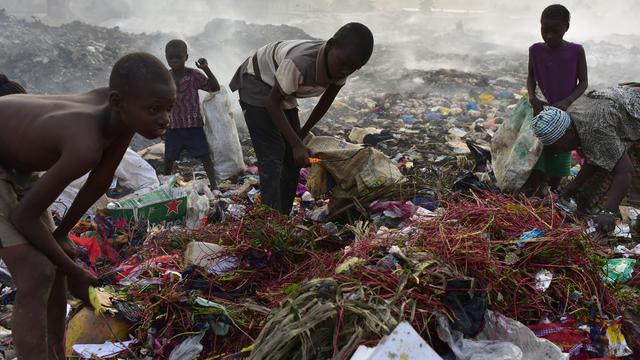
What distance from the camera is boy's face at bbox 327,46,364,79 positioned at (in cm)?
325

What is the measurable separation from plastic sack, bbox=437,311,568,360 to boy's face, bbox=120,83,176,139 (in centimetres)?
134

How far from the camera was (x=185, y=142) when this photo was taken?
18.7 feet

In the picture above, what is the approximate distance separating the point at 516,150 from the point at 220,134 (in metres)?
2.80

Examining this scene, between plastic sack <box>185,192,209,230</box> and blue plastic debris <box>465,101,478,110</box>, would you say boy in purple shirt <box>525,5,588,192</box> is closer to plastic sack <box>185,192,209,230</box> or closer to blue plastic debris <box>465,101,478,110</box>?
Answer: plastic sack <box>185,192,209,230</box>

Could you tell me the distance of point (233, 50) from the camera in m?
13.1

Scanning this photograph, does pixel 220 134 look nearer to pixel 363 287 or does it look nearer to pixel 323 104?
pixel 323 104

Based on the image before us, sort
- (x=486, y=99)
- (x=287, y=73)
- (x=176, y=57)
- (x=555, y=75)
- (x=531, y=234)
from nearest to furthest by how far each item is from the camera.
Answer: (x=531, y=234) < (x=287, y=73) < (x=555, y=75) < (x=176, y=57) < (x=486, y=99)

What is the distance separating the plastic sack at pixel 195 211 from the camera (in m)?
4.54

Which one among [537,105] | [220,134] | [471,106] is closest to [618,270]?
[537,105]

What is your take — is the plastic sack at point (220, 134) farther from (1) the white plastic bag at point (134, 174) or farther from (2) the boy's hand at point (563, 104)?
(2) the boy's hand at point (563, 104)

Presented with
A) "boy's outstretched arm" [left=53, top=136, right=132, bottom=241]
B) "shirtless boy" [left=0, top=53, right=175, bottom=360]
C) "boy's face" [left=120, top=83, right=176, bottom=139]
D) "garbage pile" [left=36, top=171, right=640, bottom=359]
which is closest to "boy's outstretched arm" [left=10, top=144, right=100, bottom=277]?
"shirtless boy" [left=0, top=53, right=175, bottom=360]

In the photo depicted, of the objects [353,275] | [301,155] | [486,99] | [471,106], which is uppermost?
[301,155]

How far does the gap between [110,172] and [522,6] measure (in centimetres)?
2492

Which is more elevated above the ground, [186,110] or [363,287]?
[363,287]
